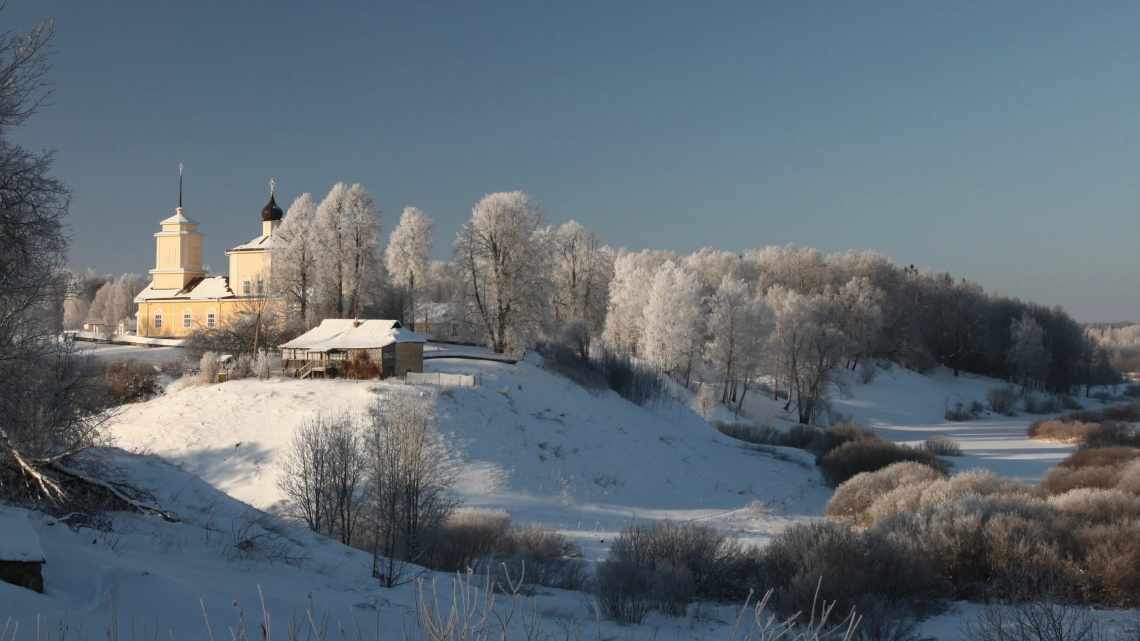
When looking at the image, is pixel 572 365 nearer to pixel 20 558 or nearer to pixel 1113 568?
pixel 1113 568

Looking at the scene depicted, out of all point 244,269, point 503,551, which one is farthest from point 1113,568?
point 244,269

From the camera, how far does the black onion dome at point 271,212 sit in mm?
55562

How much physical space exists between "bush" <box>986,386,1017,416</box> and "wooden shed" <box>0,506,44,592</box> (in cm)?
6854

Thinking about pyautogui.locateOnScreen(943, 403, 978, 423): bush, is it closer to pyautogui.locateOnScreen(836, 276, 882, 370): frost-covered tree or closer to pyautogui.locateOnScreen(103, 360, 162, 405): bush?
pyautogui.locateOnScreen(836, 276, 882, 370): frost-covered tree

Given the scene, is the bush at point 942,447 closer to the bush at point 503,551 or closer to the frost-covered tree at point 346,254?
the bush at point 503,551

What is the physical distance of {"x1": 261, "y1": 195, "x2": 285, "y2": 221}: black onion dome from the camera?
55.6 meters

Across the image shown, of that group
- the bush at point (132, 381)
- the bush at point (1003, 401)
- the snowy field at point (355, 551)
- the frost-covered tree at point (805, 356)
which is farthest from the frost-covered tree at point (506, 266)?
the bush at point (1003, 401)

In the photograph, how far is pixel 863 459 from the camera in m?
35.6

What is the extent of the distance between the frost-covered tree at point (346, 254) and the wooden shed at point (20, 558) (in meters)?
41.4

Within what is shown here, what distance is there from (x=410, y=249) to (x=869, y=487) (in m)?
35.7

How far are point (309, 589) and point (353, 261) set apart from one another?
131 ft

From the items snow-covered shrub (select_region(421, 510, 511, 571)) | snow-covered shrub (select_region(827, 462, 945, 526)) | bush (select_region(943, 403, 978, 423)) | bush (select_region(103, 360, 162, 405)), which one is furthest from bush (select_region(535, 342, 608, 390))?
bush (select_region(943, 403, 978, 423))

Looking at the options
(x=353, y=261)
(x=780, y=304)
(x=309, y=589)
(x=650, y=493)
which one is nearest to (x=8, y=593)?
(x=309, y=589)

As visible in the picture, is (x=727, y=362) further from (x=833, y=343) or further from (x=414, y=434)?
(x=414, y=434)
